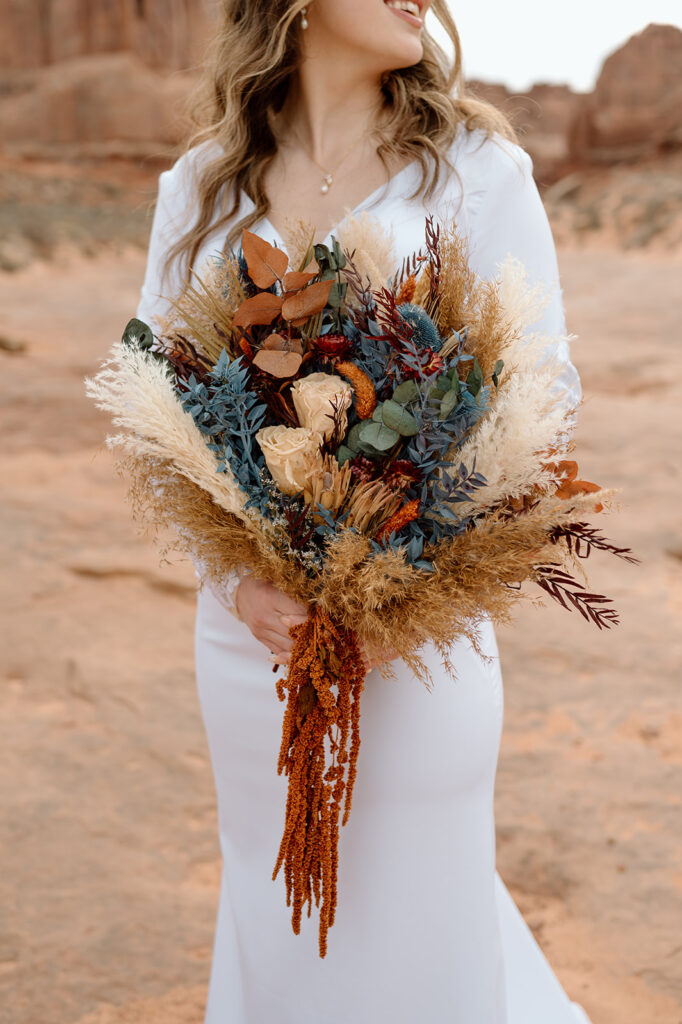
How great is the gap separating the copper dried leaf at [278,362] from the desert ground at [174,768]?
207 centimetres

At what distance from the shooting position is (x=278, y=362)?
3.92ft

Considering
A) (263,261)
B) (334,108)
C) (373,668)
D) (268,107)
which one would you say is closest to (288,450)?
(263,261)

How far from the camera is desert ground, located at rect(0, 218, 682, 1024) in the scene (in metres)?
2.54

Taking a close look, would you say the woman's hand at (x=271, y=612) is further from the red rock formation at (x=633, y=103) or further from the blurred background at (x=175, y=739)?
the red rock formation at (x=633, y=103)

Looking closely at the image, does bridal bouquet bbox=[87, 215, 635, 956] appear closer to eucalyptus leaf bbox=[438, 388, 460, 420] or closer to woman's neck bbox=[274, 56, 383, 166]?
eucalyptus leaf bbox=[438, 388, 460, 420]

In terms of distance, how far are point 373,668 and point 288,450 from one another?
58cm

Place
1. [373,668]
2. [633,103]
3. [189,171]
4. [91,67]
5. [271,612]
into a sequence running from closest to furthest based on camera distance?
[271,612] → [373,668] → [189,171] → [633,103] → [91,67]

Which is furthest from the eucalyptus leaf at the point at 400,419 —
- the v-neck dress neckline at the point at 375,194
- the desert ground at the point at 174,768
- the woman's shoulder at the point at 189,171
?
the desert ground at the point at 174,768

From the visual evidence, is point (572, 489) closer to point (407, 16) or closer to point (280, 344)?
point (280, 344)

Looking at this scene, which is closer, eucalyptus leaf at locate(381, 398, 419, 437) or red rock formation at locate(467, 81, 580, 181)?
eucalyptus leaf at locate(381, 398, 419, 437)

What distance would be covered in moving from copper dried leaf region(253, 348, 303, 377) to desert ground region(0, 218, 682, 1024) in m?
2.07

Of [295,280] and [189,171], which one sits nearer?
[295,280]

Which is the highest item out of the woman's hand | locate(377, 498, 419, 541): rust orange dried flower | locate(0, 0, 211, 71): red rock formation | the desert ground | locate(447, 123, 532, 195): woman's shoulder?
locate(0, 0, 211, 71): red rock formation

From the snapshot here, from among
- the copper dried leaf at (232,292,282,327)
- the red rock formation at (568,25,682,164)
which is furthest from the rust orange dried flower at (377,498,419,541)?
the red rock formation at (568,25,682,164)
